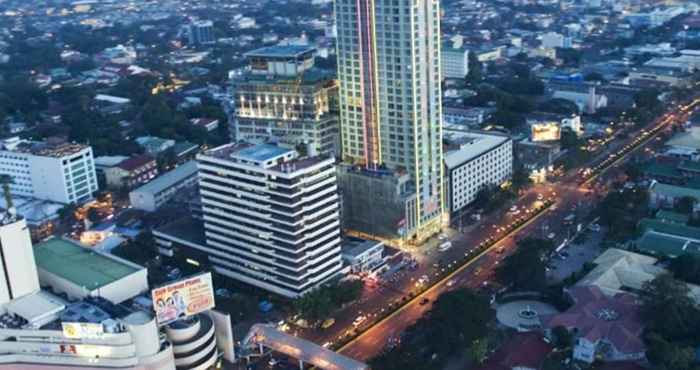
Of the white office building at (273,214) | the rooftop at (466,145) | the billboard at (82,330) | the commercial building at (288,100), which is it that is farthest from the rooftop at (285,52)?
the billboard at (82,330)

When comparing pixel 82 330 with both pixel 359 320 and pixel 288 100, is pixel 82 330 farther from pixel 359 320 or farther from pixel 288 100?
pixel 288 100

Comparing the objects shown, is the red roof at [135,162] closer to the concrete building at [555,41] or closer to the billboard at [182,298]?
the billboard at [182,298]

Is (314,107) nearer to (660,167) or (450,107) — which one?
(660,167)

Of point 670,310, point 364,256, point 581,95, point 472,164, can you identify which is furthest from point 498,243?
point 581,95

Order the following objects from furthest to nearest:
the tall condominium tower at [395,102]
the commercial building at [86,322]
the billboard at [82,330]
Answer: the tall condominium tower at [395,102] < the commercial building at [86,322] < the billboard at [82,330]

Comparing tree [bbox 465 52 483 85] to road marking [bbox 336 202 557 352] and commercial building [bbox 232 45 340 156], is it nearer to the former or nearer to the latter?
road marking [bbox 336 202 557 352]

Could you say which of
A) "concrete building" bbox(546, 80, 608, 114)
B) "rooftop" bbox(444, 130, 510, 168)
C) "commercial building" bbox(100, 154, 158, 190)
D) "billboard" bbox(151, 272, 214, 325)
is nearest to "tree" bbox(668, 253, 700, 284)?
"rooftop" bbox(444, 130, 510, 168)

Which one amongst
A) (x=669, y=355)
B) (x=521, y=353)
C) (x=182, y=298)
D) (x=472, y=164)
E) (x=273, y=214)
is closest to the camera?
(x=669, y=355)
